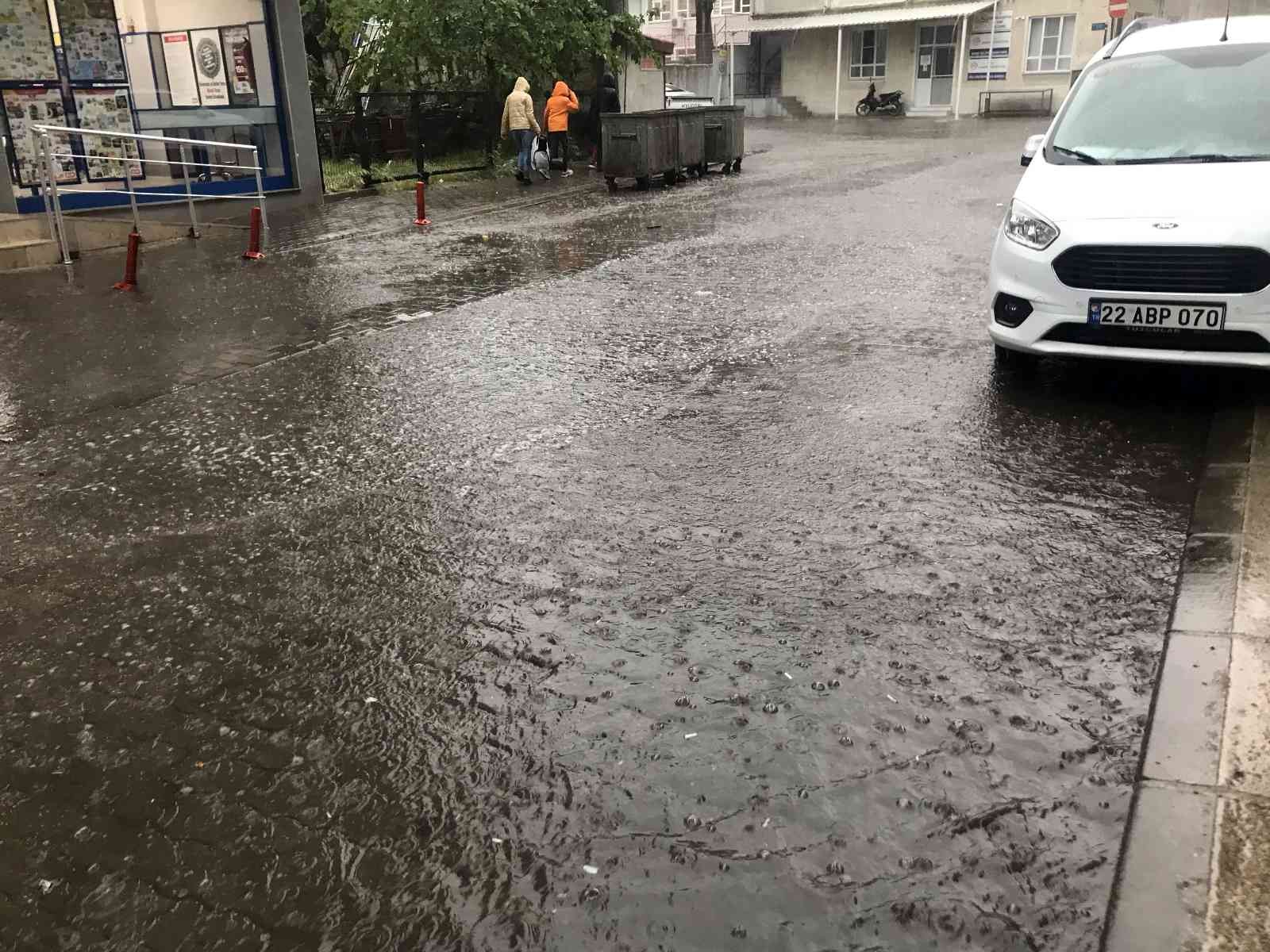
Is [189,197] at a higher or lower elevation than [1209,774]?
higher

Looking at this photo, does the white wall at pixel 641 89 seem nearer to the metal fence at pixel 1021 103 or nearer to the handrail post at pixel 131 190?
the handrail post at pixel 131 190

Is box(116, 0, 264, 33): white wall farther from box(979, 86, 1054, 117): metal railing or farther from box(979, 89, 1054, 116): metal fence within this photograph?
box(979, 89, 1054, 116): metal fence

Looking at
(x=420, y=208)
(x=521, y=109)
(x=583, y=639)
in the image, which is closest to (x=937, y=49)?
(x=521, y=109)

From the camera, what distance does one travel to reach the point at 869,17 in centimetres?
4247

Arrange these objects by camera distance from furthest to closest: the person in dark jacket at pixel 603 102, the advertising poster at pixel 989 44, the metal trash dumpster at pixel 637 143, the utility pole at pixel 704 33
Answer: the utility pole at pixel 704 33
the advertising poster at pixel 989 44
the person in dark jacket at pixel 603 102
the metal trash dumpster at pixel 637 143

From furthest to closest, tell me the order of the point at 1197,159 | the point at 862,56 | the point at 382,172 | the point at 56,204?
the point at 862,56 → the point at 382,172 → the point at 56,204 → the point at 1197,159

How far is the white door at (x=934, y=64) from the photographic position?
140 feet

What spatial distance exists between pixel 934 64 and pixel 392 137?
2979 centimetres

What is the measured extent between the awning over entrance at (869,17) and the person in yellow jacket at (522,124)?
25047 millimetres

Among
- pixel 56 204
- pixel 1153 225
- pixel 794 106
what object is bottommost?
pixel 794 106

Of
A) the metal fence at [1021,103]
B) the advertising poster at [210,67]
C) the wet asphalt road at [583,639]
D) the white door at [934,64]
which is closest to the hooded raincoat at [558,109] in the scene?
the advertising poster at [210,67]

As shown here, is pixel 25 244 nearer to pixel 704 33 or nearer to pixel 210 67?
pixel 210 67

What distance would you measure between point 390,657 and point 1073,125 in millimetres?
5639

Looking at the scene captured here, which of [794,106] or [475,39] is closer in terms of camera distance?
[475,39]
